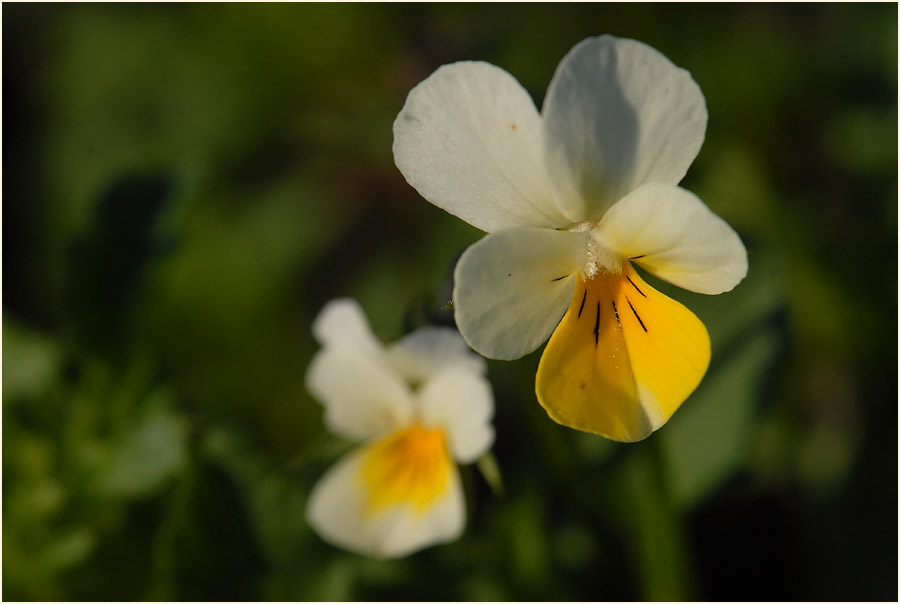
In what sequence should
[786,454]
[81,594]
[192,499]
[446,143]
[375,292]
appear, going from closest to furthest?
[446,143] → [192,499] → [81,594] → [786,454] → [375,292]

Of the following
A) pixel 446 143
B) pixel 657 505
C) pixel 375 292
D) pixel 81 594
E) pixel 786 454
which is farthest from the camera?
pixel 375 292

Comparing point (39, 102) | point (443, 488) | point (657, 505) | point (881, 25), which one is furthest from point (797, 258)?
point (39, 102)

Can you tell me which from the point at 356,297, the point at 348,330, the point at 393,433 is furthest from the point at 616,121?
the point at 356,297

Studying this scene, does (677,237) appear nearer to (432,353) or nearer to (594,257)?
(594,257)

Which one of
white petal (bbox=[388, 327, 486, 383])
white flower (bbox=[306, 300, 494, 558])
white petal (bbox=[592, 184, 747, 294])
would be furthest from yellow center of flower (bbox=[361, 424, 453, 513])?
white petal (bbox=[592, 184, 747, 294])

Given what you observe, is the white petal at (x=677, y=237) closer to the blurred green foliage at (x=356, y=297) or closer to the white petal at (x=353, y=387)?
the blurred green foliage at (x=356, y=297)

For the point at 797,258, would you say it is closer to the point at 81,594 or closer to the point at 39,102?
the point at 81,594
